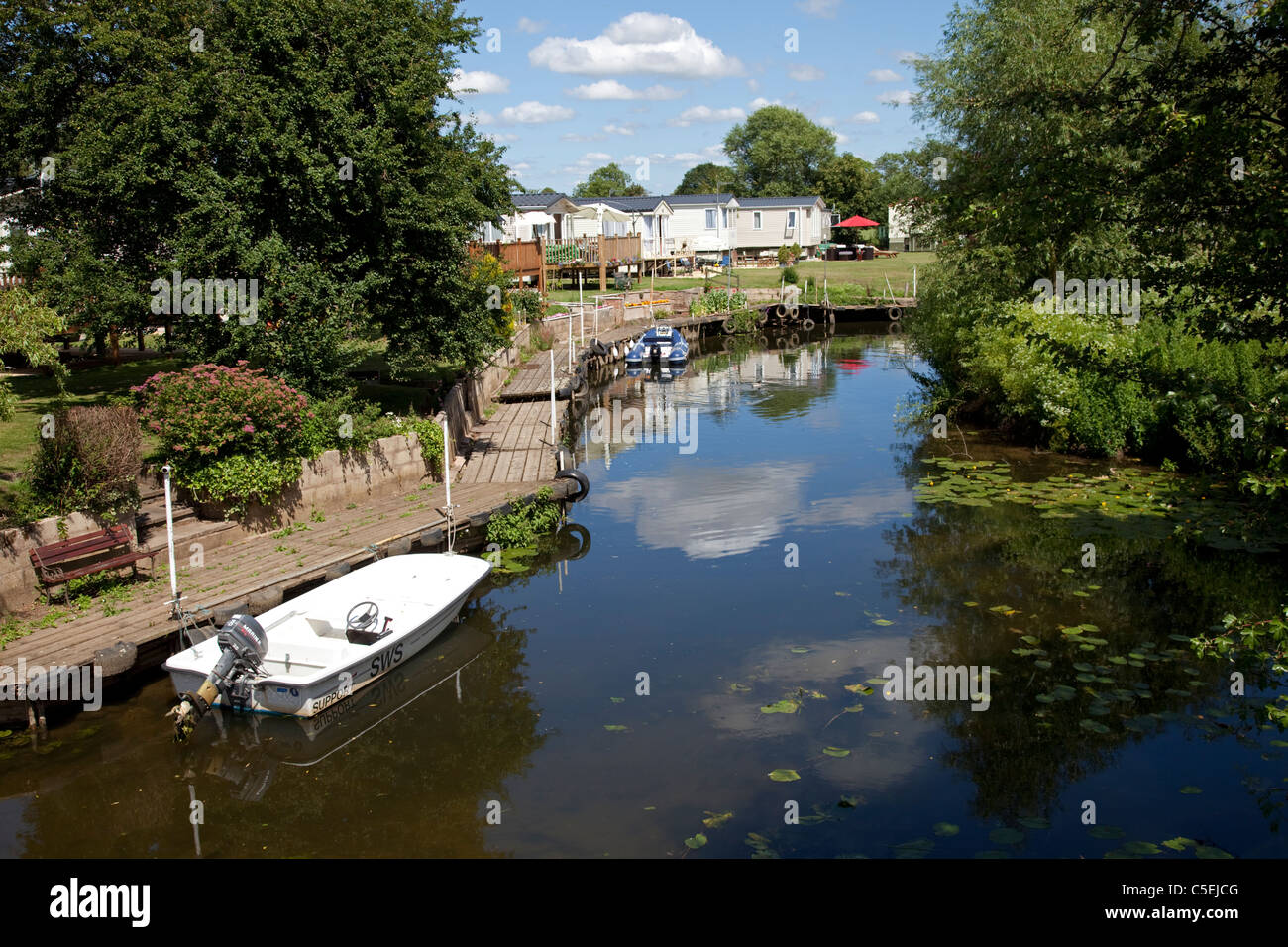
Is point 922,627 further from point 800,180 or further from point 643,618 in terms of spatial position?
point 800,180

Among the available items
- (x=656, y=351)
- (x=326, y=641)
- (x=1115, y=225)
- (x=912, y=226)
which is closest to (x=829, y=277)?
(x=656, y=351)

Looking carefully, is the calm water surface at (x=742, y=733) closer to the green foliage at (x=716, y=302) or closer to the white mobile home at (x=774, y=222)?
the green foliage at (x=716, y=302)

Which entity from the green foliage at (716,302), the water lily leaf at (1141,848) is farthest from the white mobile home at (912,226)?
the green foliage at (716,302)

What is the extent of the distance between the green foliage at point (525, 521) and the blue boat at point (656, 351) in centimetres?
2271

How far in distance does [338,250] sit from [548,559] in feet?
22.8

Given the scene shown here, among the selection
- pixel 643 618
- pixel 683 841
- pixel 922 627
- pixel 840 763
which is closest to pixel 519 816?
pixel 683 841

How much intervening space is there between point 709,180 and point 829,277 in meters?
63.3

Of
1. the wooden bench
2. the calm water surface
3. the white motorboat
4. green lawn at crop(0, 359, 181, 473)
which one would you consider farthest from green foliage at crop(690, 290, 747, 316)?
the wooden bench

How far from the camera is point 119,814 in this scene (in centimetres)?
975

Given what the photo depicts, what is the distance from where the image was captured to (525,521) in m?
18.1

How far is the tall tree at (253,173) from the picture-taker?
54.6 feet

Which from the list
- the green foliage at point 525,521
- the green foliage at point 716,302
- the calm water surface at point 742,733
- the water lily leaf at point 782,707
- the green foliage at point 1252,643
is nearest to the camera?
the green foliage at point 1252,643

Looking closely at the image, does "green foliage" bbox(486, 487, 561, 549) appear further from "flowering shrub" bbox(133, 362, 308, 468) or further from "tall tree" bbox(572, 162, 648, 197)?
"tall tree" bbox(572, 162, 648, 197)
